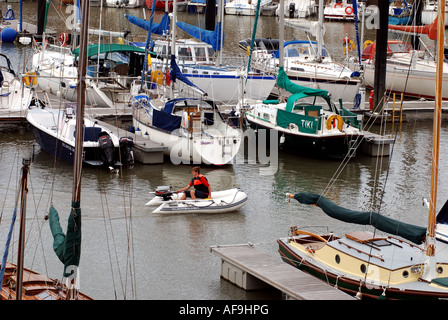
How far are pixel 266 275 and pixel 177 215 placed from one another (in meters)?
5.97

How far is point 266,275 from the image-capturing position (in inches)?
647

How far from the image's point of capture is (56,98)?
34.8 metres

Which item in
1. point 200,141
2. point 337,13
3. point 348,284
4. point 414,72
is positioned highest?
point 337,13

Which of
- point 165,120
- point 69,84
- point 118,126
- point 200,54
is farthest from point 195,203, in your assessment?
point 200,54

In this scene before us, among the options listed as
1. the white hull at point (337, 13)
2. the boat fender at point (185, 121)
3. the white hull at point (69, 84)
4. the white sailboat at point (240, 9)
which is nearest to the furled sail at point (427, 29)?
the white hull at point (69, 84)

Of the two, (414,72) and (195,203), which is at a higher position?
(414,72)

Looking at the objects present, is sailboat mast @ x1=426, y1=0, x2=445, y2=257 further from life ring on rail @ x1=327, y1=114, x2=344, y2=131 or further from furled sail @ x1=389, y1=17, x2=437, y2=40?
furled sail @ x1=389, y1=17, x2=437, y2=40

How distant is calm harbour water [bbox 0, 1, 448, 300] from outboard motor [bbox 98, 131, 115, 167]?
36 centimetres

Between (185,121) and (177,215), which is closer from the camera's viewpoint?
(177,215)

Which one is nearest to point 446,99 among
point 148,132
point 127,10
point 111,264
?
point 148,132

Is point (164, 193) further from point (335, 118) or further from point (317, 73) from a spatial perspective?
point (317, 73)

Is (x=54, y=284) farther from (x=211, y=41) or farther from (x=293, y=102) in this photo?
(x=211, y=41)

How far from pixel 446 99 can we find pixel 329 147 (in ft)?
40.0

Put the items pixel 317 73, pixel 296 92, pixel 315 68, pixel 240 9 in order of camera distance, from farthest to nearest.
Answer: pixel 240 9 → pixel 315 68 → pixel 317 73 → pixel 296 92
